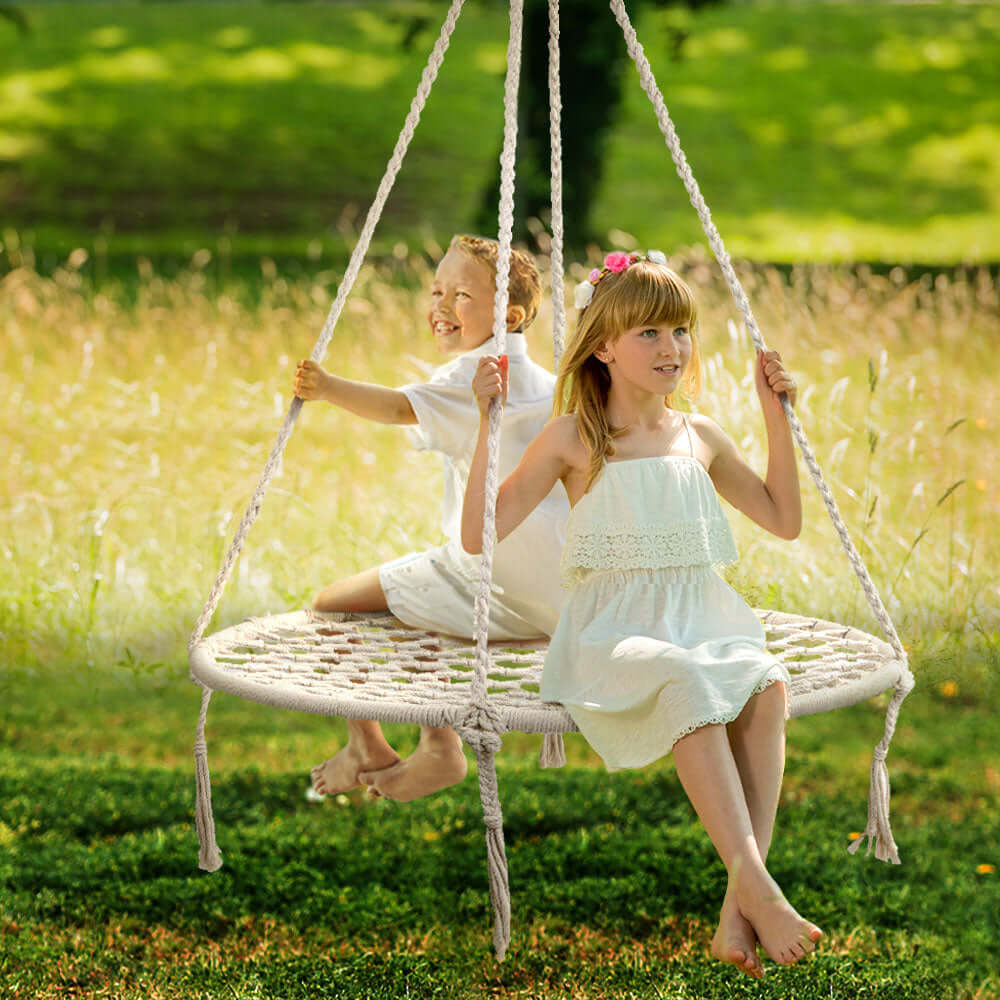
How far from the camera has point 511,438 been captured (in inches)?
105

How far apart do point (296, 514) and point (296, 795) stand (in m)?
1.20

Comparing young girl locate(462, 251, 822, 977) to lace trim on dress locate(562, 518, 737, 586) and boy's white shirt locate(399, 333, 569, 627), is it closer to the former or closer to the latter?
lace trim on dress locate(562, 518, 737, 586)

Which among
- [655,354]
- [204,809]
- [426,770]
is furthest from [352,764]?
[655,354]

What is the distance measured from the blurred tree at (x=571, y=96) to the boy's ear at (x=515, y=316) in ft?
14.4

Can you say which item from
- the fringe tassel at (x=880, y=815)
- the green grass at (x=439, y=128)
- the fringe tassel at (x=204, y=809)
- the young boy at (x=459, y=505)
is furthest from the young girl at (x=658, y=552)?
the green grass at (x=439, y=128)

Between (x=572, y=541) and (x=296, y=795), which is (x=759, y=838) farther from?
(x=296, y=795)

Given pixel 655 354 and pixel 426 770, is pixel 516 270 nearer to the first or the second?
pixel 655 354

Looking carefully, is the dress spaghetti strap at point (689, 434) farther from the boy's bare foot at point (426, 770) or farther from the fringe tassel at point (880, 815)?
the boy's bare foot at point (426, 770)

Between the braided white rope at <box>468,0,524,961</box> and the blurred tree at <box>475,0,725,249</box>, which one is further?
the blurred tree at <box>475,0,725,249</box>

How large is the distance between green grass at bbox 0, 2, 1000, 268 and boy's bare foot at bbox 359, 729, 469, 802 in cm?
879

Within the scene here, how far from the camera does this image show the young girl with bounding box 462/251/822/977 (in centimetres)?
200

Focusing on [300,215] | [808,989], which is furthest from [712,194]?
[808,989]

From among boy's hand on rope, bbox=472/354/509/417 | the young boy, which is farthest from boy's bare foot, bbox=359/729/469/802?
boy's hand on rope, bbox=472/354/509/417

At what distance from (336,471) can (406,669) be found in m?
2.95
